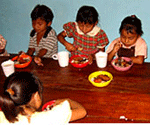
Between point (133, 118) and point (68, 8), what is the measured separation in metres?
1.89

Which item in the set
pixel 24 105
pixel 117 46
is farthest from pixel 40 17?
pixel 24 105

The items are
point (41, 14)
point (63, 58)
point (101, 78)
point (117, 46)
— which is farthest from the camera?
point (41, 14)

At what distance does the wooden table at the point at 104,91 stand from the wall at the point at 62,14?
92 centimetres

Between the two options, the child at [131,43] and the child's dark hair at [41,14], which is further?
the child's dark hair at [41,14]

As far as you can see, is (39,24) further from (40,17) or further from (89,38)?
(89,38)

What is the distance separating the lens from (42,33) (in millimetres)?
2457

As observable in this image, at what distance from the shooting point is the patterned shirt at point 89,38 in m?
2.33

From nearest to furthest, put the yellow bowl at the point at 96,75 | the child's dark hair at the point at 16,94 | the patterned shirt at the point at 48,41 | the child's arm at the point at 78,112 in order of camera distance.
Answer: the child's dark hair at the point at 16,94, the child's arm at the point at 78,112, the yellow bowl at the point at 96,75, the patterned shirt at the point at 48,41

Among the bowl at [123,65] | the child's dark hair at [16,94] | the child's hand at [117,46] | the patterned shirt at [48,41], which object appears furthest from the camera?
the patterned shirt at [48,41]

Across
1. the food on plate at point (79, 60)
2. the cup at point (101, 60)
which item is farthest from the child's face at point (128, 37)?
the food on plate at point (79, 60)

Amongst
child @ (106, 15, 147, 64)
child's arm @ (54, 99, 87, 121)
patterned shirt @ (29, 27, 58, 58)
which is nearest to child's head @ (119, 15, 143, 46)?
child @ (106, 15, 147, 64)

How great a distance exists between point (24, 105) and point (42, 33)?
145 centimetres

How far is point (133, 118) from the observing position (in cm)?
129

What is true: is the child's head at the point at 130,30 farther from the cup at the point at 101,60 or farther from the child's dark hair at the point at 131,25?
the cup at the point at 101,60
